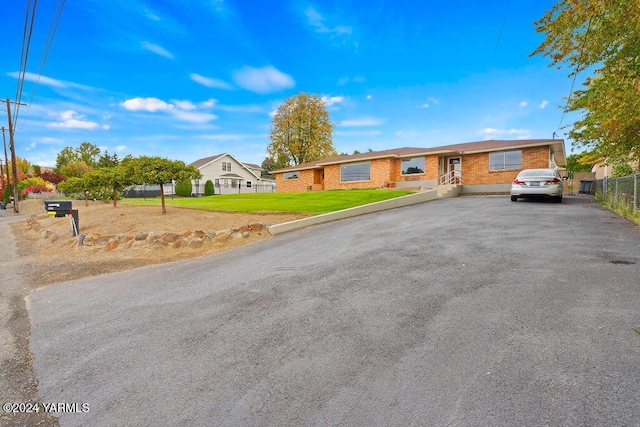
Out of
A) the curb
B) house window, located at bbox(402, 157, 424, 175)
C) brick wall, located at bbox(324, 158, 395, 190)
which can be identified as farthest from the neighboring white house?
the curb

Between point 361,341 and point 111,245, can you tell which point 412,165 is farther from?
point 361,341

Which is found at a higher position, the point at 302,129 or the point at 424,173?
the point at 302,129

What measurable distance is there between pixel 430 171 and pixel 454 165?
2206 millimetres

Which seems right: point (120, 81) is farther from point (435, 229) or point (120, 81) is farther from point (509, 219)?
point (509, 219)

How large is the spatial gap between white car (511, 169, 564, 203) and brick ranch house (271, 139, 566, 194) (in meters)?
8.14

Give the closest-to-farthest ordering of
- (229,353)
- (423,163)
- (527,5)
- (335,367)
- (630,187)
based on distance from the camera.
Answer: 1. (335,367)
2. (229,353)
3. (527,5)
4. (630,187)
5. (423,163)

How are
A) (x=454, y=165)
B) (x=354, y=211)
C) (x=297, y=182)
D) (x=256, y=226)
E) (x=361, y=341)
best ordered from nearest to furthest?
(x=361, y=341) → (x=256, y=226) → (x=354, y=211) → (x=454, y=165) → (x=297, y=182)

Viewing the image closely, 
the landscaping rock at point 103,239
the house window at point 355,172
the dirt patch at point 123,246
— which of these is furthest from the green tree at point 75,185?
the house window at point 355,172

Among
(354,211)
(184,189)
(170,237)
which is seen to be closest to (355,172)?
(354,211)

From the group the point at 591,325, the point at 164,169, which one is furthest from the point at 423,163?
the point at 591,325

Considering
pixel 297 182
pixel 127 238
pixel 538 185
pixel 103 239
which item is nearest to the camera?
pixel 127 238

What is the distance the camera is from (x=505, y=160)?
22328mm

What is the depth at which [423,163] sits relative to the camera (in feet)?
81.3

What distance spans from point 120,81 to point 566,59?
20.3m
